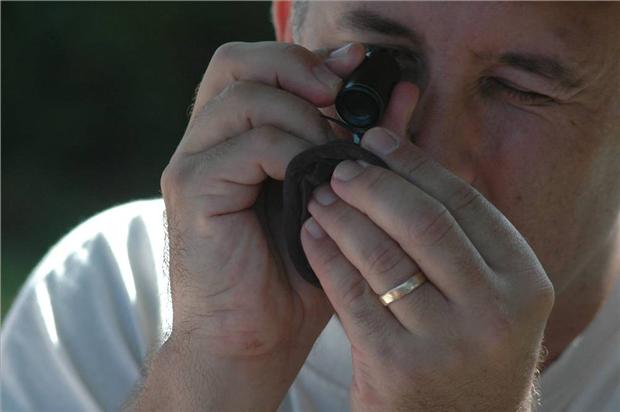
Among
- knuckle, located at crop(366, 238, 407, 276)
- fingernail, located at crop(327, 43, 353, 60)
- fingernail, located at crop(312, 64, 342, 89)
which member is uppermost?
fingernail, located at crop(327, 43, 353, 60)

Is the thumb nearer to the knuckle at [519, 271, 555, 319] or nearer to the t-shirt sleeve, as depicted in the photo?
the knuckle at [519, 271, 555, 319]

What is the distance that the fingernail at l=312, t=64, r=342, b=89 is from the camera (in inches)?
72.0

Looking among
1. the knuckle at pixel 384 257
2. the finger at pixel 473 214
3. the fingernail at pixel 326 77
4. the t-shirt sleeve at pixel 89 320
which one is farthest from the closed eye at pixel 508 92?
the t-shirt sleeve at pixel 89 320

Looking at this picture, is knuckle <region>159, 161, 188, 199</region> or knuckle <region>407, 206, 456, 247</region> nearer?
knuckle <region>407, 206, 456, 247</region>

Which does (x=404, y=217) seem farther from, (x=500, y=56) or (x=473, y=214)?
(x=500, y=56)

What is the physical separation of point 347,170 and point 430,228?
0.55 ft

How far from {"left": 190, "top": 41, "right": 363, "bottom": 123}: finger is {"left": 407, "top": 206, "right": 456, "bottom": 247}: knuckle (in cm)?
34

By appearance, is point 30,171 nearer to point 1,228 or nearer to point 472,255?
point 1,228

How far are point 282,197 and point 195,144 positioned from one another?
182 mm

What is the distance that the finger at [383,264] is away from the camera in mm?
1600

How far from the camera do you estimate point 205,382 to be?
199 cm

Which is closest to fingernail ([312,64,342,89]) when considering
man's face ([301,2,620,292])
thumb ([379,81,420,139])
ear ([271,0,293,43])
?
thumb ([379,81,420,139])

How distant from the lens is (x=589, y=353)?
2.38 metres

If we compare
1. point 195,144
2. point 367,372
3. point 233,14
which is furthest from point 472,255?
point 233,14
